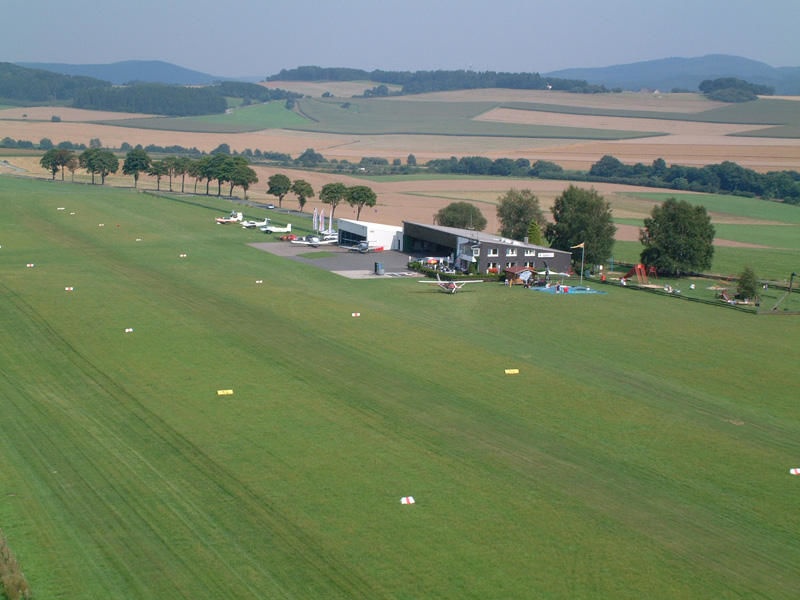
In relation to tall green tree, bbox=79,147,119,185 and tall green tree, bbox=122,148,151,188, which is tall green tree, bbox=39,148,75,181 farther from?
tall green tree, bbox=122,148,151,188

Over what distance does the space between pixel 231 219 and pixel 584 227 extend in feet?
123

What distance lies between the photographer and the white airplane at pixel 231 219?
9338 cm

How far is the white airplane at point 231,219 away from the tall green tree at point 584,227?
108 ft

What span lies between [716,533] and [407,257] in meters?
52.9

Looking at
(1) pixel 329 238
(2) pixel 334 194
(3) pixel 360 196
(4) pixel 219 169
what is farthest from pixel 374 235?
(4) pixel 219 169

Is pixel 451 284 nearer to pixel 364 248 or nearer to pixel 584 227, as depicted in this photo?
pixel 584 227

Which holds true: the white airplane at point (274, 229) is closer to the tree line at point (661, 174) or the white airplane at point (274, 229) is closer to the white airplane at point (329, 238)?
the white airplane at point (329, 238)

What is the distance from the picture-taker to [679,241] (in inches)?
2766

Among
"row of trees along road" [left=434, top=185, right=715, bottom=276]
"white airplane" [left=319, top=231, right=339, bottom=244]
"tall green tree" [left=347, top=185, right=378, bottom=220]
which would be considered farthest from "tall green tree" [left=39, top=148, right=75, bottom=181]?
"row of trees along road" [left=434, top=185, right=715, bottom=276]

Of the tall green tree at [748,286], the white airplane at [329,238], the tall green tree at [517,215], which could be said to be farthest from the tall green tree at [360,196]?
the tall green tree at [748,286]

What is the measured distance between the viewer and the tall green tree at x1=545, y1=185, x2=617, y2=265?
7288 centimetres

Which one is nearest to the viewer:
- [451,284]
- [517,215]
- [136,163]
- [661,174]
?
[451,284]

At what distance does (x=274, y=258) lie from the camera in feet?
240

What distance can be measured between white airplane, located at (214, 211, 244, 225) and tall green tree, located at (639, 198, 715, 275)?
136ft
